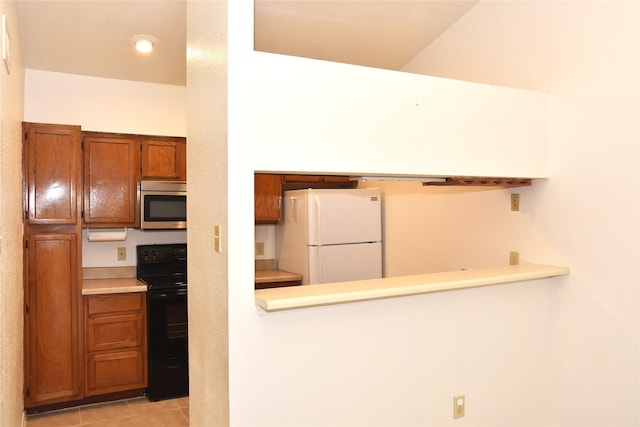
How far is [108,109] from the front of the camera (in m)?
4.13

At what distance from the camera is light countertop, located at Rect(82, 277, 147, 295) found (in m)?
3.58

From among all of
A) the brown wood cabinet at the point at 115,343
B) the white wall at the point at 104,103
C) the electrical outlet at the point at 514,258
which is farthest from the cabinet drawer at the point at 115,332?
the electrical outlet at the point at 514,258

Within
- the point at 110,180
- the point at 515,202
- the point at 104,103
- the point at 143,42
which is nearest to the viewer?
the point at 515,202

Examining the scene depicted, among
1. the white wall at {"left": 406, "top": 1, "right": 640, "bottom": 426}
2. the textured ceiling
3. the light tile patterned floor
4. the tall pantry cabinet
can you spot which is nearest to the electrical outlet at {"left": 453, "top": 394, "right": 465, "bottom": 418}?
the white wall at {"left": 406, "top": 1, "right": 640, "bottom": 426}

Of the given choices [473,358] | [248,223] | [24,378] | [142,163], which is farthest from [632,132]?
[24,378]

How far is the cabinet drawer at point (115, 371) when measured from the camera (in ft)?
11.9

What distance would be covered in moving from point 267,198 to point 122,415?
6.77 ft

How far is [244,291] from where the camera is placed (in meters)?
1.89

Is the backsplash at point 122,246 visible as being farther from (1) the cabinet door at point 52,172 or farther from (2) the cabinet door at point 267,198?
(2) the cabinet door at point 267,198

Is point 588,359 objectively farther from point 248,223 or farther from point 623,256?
point 248,223

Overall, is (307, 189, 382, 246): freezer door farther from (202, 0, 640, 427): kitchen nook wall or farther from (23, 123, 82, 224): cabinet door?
(23, 123, 82, 224): cabinet door

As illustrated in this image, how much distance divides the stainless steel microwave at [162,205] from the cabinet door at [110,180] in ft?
0.30

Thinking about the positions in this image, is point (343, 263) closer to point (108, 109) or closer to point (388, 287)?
point (388, 287)

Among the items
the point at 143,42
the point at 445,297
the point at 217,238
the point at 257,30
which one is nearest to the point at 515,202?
the point at 445,297
